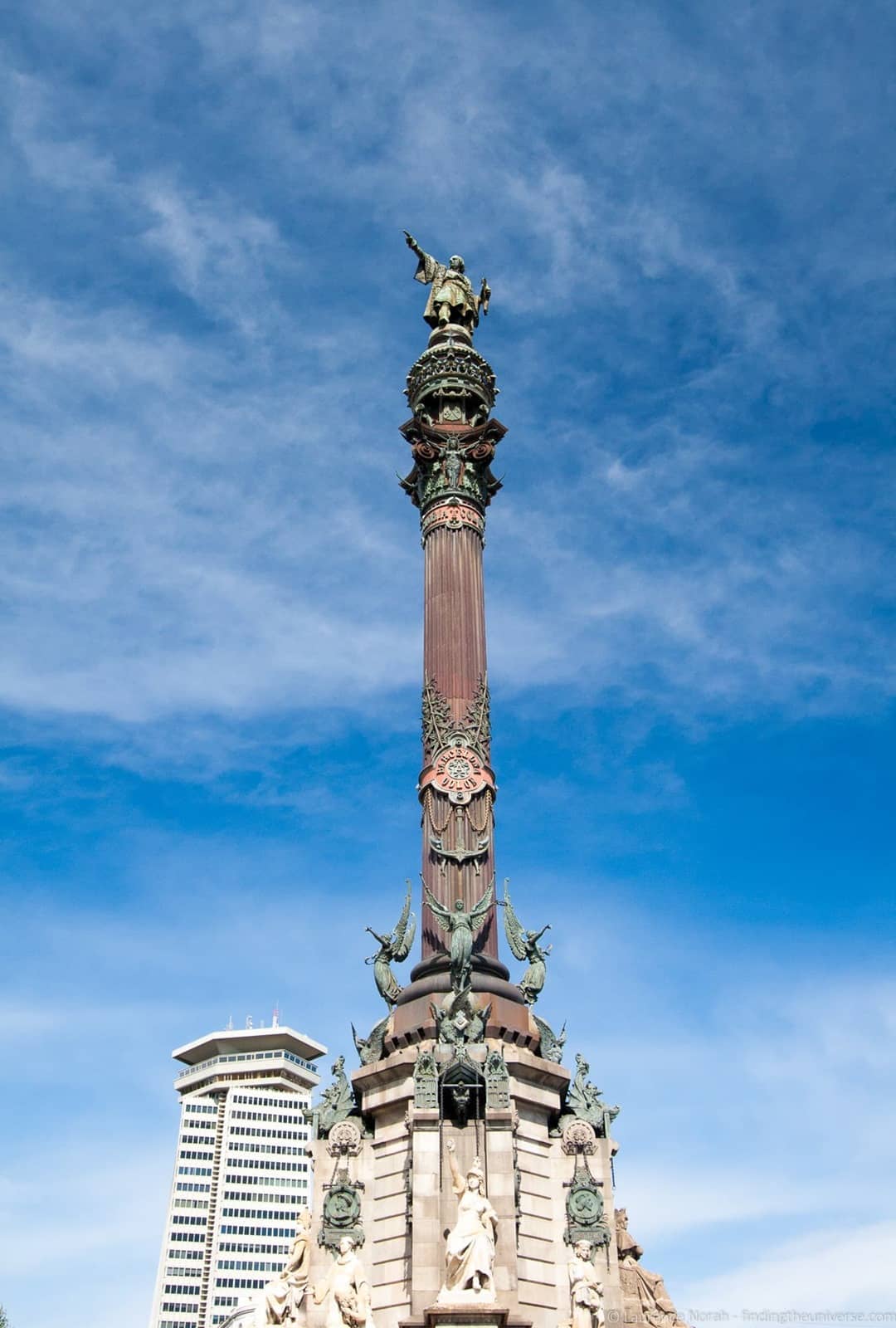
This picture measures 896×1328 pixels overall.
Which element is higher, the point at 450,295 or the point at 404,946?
the point at 450,295

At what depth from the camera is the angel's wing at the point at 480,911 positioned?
31.9 metres

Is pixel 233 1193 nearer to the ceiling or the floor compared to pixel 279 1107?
nearer to the floor

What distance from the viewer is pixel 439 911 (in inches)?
1273

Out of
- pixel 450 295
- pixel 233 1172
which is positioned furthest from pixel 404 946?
pixel 233 1172

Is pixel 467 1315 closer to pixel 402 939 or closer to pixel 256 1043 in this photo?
pixel 402 939

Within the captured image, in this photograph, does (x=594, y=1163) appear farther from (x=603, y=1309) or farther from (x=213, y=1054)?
(x=213, y=1054)

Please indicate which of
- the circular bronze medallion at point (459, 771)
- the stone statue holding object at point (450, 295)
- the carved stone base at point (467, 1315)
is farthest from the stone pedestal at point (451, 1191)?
the stone statue holding object at point (450, 295)

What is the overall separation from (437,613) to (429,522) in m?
3.28

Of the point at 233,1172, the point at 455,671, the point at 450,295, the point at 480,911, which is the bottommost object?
the point at 480,911

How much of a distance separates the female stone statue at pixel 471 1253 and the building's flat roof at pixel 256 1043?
146952 mm

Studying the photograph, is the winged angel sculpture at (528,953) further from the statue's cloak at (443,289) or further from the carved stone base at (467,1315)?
the statue's cloak at (443,289)

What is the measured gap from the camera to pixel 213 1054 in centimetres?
17162

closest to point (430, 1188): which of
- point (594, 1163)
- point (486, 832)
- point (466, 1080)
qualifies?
point (466, 1080)

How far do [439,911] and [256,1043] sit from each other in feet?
478
